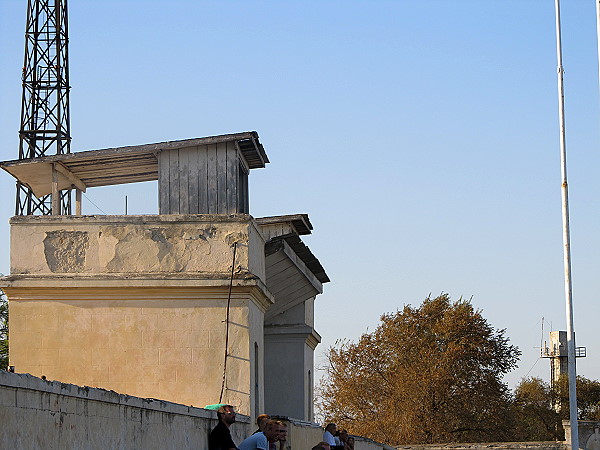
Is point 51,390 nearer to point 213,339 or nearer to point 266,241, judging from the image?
point 213,339

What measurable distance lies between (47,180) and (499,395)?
A: 33.5 m

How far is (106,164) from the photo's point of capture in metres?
20.6

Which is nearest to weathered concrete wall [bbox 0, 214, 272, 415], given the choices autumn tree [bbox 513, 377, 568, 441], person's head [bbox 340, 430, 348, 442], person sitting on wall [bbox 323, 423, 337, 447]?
person's head [bbox 340, 430, 348, 442]

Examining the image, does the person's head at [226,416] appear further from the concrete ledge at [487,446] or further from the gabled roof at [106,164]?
the concrete ledge at [487,446]

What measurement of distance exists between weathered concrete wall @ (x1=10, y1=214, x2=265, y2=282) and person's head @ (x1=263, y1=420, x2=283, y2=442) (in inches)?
302

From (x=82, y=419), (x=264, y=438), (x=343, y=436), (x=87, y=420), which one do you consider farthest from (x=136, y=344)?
(x=82, y=419)

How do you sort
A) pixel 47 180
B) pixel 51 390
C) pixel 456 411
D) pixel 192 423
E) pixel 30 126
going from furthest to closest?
pixel 456 411 < pixel 30 126 < pixel 47 180 < pixel 192 423 < pixel 51 390

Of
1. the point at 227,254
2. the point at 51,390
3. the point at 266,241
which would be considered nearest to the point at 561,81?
the point at 266,241

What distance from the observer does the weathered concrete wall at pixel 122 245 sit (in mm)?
18609

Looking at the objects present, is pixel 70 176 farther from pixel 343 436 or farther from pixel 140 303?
pixel 343 436

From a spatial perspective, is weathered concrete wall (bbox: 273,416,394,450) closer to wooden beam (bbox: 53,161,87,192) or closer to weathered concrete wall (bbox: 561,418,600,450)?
wooden beam (bbox: 53,161,87,192)

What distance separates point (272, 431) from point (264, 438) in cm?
17

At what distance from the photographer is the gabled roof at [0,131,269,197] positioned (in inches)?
790

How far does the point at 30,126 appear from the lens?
36438 millimetres
